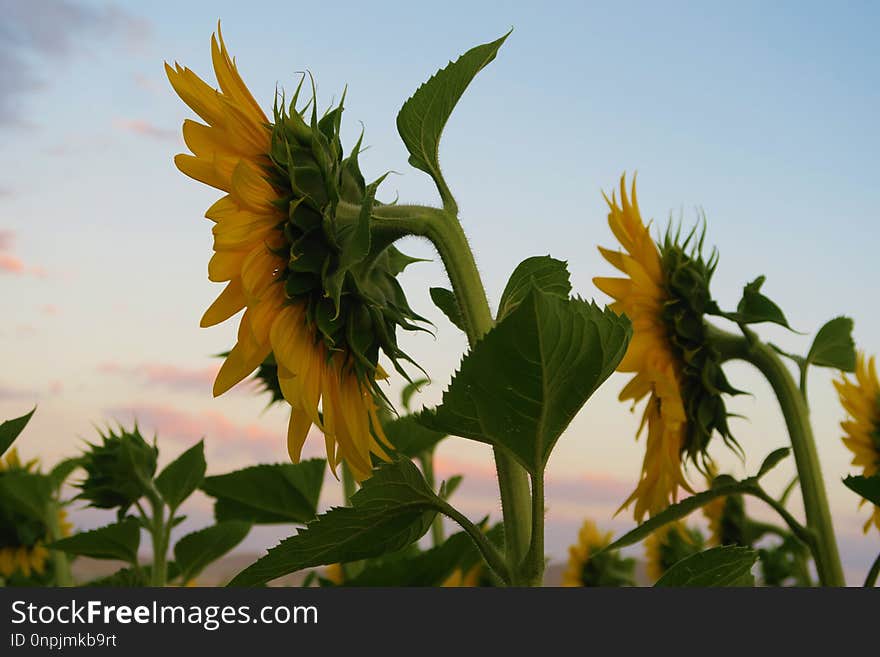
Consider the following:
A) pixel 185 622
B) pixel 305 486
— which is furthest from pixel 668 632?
pixel 305 486

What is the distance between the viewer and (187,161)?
1.03m

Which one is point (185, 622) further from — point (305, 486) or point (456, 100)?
point (305, 486)

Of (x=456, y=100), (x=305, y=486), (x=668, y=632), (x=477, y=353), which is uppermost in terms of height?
(x=456, y=100)

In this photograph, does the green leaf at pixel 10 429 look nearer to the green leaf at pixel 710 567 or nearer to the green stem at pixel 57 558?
the green leaf at pixel 710 567

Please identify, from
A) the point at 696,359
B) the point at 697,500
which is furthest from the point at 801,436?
the point at 697,500

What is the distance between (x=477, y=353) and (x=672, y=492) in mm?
988

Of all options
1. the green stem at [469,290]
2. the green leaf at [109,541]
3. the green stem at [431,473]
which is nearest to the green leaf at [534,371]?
the green stem at [469,290]

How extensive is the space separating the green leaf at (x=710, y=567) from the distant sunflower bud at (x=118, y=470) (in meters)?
1.21

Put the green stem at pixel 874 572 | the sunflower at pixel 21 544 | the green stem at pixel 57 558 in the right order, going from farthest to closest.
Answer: the sunflower at pixel 21 544 < the green stem at pixel 57 558 < the green stem at pixel 874 572

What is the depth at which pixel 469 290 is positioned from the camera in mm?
958

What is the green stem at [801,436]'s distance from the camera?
1505 mm

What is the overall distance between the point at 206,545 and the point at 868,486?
1.20 metres

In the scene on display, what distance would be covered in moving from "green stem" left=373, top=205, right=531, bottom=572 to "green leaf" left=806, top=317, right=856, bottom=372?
97 cm

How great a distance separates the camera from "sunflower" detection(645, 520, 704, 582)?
290 cm
